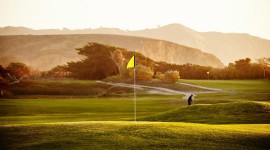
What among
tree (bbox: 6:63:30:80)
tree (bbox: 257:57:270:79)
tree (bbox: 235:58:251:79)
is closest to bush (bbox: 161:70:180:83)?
tree (bbox: 235:58:251:79)

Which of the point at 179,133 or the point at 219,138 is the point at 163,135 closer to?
the point at 179,133

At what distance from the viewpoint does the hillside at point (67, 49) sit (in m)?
39.9

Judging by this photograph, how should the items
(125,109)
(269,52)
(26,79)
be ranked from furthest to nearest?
(269,52), (26,79), (125,109)

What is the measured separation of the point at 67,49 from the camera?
150 ft

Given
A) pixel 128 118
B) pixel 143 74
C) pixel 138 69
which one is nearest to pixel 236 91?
pixel 143 74

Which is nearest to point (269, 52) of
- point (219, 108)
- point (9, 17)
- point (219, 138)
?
point (219, 108)

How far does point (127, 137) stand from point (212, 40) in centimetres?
4848

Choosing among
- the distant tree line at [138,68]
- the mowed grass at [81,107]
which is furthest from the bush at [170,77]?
the mowed grass at [81,107]

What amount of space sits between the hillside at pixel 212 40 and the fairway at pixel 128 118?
16731 millimetres

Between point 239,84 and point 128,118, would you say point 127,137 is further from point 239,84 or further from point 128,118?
point 239,84

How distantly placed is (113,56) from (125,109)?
11.1 meters

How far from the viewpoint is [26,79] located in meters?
29.4

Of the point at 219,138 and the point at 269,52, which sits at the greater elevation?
the point at 269,52

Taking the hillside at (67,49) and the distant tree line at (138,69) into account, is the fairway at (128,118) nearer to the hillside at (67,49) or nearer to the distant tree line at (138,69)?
the distant tree line at (138,69)
